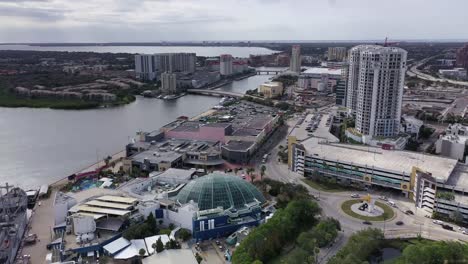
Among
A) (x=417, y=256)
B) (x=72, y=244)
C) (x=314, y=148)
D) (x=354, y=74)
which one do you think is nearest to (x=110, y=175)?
(x=72, y=244)

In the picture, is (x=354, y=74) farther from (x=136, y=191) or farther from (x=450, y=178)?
(x=136, y=191)

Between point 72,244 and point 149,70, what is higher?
point 149,70

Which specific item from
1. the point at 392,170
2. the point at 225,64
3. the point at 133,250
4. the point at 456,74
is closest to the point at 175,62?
the point at 225,64

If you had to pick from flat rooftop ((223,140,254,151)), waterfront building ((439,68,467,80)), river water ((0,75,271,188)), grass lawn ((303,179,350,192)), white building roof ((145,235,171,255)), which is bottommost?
white building roof ((145,235,171,255))

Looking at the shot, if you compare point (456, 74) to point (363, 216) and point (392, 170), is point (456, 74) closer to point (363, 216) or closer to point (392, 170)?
point (392, 170)

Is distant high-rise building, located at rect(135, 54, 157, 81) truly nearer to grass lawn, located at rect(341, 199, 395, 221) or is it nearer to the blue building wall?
grass lawn, located at rect(341, 199, 395, 221)

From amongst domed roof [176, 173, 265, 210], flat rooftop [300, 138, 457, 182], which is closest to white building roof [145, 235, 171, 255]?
domed roof [176, 173, 265, 210]

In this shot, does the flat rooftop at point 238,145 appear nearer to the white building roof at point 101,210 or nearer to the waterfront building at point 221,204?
the waterfront building at point 221,204
